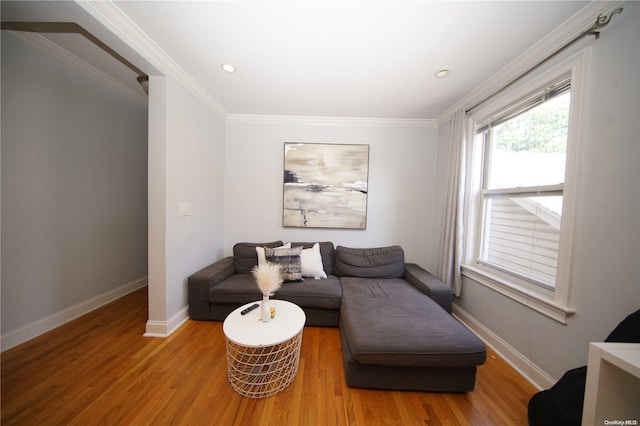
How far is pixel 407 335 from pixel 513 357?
41.5 inches

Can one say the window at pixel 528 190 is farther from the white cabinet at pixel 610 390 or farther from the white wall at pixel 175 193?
the white wall at pixel 175 193

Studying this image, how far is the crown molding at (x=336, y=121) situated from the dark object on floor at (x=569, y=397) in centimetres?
251

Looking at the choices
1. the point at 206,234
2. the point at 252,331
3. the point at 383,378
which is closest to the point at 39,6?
the point at 206,234

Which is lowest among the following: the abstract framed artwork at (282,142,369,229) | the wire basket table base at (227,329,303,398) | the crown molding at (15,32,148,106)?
the wire basket table base at (227,329,303,398)

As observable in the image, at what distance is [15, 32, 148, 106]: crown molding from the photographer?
1642mm

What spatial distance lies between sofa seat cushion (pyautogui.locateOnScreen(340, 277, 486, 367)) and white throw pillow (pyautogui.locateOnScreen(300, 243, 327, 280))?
0.55 m

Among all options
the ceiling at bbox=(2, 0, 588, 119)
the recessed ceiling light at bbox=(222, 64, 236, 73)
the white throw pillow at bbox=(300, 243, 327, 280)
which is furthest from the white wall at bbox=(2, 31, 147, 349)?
the white throw pillow at bbox=(300, 243, 327, 280)

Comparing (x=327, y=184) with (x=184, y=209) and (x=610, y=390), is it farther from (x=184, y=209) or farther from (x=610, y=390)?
(x=610, y=390)

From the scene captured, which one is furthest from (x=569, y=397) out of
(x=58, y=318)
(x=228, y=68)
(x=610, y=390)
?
(x=58, y=318)

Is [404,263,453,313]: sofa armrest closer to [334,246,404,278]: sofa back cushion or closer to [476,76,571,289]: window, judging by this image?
[334,246,404,278]: sofa back cushion

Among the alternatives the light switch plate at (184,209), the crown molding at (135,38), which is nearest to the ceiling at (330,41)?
the crown molding at (135,38)

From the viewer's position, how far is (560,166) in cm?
142

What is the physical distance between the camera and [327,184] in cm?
278

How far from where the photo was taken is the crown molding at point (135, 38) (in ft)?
4.03
